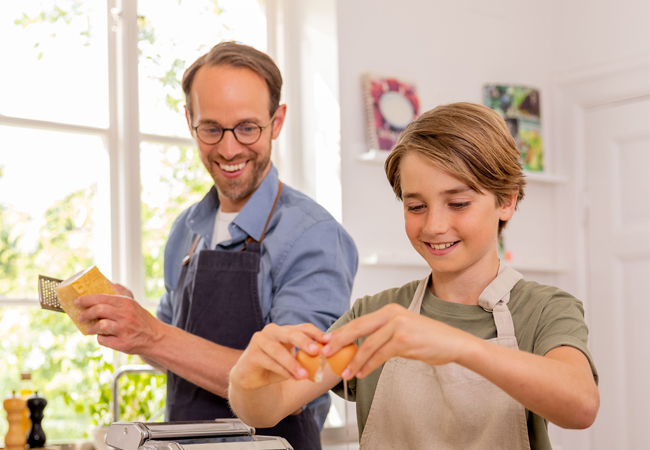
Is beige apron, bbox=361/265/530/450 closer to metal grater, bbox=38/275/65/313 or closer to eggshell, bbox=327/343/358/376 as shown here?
eggshell, bbox=327/343/358/376

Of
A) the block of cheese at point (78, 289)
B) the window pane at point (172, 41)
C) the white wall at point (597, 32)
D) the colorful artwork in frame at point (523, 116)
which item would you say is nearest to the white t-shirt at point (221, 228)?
the block of cheese at point (78, 289)

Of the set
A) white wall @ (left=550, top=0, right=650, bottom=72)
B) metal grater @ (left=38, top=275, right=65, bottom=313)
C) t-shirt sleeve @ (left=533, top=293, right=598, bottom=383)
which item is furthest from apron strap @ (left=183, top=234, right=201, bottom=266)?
white wall @ (left=550, top=0, right=650, bottom=72)

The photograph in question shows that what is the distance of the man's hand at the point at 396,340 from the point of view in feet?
2.97

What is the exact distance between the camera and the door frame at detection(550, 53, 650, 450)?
11.1 feet

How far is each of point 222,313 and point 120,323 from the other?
25 centimetres

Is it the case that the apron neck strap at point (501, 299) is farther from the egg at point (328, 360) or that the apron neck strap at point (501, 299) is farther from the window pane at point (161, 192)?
the window pane at point (161, 192)

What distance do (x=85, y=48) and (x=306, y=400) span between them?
5.99ft

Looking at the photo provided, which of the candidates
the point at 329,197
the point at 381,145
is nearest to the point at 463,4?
the point at 381,145

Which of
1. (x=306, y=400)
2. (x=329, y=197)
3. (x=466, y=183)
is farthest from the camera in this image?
(x=329, y=197)

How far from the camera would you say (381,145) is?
2857 mm

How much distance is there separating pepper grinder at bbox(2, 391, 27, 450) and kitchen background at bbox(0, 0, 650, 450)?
49 centimetres

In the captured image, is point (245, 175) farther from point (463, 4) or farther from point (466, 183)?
point (463, 4)

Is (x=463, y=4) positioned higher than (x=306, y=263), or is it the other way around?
(x=463, y=4)

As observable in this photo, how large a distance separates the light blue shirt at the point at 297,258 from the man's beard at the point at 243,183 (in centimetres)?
2
